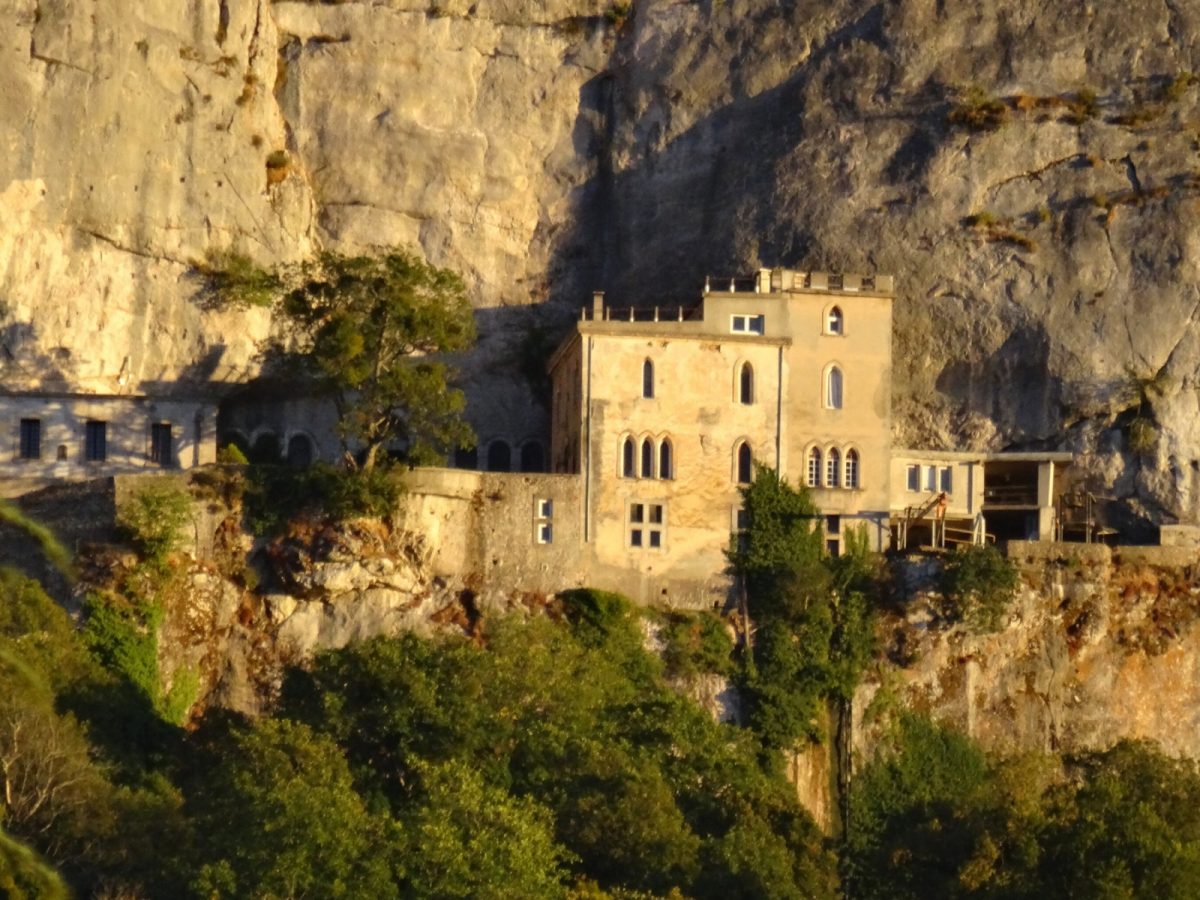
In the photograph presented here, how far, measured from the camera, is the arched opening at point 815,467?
52.0 m

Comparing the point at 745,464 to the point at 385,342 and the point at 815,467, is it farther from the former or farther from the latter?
the point at 385,342

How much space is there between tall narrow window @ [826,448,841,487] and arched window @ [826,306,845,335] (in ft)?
7.91

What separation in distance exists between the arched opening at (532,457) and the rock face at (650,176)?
34.8 inches

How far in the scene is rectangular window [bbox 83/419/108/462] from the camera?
54.0m

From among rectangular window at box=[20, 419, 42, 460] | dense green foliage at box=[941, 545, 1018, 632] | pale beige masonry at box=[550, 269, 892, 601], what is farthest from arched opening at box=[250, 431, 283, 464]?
dense green foliage at box=[941, 545, 1018, 632]

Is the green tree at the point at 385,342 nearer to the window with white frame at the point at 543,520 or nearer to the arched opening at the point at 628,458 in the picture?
the window with white frame at the point at 543,520

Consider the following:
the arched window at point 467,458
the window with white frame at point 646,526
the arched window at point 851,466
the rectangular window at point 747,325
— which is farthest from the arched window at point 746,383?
the arched window at point 467,458

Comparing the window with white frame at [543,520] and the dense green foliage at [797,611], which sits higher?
the window with white frame at [543,520]

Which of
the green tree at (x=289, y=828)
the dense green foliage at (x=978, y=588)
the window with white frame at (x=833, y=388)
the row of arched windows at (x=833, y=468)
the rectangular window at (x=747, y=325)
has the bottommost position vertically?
the green tree at (x=289, y=828)

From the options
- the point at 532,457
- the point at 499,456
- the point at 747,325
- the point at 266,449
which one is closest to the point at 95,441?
the point at 266,449

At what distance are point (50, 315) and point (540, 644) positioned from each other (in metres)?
13.7

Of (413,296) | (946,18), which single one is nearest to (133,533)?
(413,296)

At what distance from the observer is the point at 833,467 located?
52250 millimetres

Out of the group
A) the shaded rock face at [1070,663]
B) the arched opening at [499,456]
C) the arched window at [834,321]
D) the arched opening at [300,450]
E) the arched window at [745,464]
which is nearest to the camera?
the shaded rock face at [1070,663]
